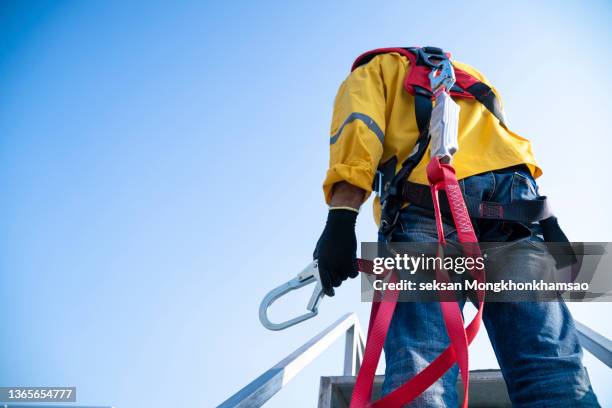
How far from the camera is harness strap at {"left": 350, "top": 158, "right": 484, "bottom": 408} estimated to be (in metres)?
0.87

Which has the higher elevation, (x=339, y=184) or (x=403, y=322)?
(x=339, y=184)

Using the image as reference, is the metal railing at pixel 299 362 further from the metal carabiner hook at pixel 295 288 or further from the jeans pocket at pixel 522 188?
the jeans pocket at pixel 522 188

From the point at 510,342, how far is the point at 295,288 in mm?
787

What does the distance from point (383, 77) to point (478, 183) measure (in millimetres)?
594

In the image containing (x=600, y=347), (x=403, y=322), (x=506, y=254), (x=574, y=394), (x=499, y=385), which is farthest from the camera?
(x=499, y=385)

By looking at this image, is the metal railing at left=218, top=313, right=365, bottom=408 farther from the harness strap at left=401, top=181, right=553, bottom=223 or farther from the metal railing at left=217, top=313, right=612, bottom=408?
the harness strap at left=401, top=181, right=553, bottom=223

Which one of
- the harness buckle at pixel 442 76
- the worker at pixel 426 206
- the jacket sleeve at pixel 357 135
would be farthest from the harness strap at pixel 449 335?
the harness buckle at pixel 442 76

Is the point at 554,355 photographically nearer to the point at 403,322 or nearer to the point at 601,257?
the point at 403,322

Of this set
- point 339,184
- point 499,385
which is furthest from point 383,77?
point 499,385

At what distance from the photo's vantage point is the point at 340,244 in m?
1.34

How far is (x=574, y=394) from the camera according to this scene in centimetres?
96

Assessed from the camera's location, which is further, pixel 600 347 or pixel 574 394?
pixel 600 347

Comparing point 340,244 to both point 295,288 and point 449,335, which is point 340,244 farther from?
point 449,335

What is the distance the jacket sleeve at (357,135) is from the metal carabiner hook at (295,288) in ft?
1.00
